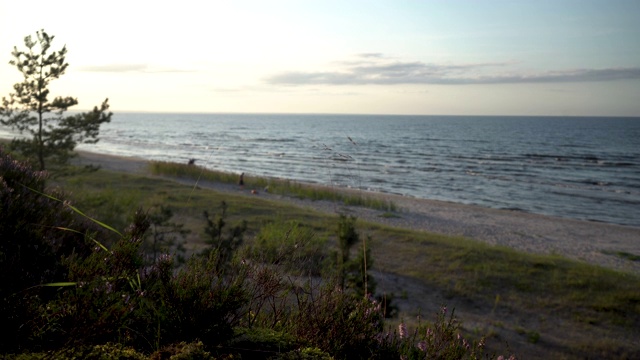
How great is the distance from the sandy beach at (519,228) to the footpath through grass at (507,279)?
270cm

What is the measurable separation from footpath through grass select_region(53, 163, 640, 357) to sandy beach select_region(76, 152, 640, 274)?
8.85 feet

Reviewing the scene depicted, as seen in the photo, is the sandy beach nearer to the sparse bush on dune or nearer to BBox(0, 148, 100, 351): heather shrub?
BBox(0, 148, 100, 351): heather shrub

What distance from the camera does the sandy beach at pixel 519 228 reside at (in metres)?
20.3

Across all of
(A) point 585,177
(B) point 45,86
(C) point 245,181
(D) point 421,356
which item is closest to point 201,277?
(D) point 421,356

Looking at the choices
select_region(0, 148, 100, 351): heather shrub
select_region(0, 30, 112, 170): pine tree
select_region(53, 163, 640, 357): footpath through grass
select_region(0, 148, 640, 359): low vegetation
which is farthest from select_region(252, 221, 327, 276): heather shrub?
select_region(0, 30, 112, 170): pine tree

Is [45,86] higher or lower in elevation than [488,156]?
higher

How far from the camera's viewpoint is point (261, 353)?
2.47 m

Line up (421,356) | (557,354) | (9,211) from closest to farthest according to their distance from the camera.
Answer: (421,356) → (9,211) → (557,354)

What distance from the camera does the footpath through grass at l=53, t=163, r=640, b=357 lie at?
35.1 feet

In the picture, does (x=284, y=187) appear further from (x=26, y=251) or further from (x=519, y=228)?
(x=26, y=251)

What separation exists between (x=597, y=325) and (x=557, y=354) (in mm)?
2358

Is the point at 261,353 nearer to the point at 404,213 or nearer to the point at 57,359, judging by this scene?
the point at 57,359

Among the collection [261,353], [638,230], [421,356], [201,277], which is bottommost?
[638,230]

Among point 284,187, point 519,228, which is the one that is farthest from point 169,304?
point 284,187
